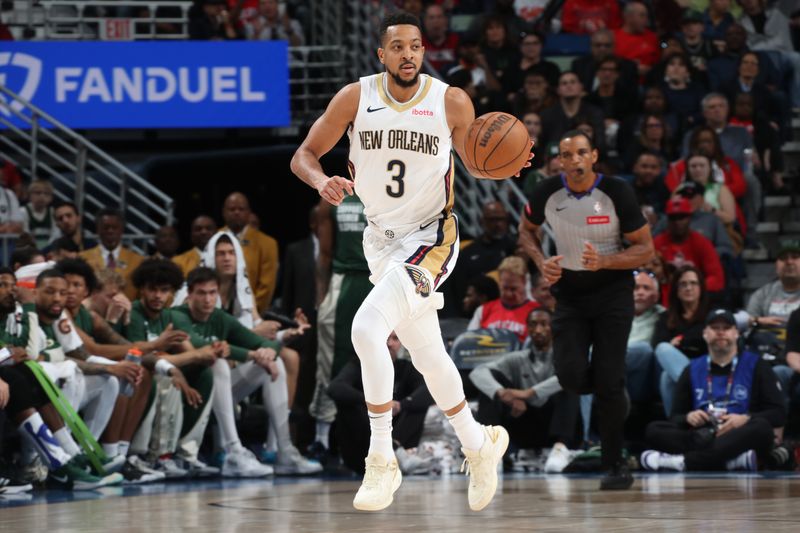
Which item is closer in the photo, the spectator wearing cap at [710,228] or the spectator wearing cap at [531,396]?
the spectator wearing cap at [531,396]

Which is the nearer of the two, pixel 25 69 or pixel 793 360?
pixel 793 360

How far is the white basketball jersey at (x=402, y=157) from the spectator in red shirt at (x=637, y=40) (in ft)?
31.6

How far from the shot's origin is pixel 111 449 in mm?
10078

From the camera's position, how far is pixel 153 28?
15.0 m

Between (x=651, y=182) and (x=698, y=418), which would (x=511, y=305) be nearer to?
(x=698, y=418)

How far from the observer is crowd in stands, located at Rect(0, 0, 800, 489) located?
32.9 feet

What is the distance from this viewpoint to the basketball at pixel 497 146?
6648mm

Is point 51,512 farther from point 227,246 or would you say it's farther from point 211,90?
point 211,90

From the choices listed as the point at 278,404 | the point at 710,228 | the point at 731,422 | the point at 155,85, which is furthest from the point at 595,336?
the point at 155,85

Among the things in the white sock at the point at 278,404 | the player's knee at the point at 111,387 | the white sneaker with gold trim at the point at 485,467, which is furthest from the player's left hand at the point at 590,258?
the player's knee at the point at 111,387

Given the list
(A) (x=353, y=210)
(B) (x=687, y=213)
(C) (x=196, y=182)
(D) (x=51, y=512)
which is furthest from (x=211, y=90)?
(D) (x=51, y=512)

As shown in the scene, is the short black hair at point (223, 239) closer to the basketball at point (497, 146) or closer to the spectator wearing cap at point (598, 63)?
the basketball at point (497, 146)

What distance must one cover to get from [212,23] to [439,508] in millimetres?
9276

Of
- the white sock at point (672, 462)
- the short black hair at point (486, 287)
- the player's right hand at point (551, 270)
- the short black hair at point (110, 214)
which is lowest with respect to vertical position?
the white sock at point (672, 462)
